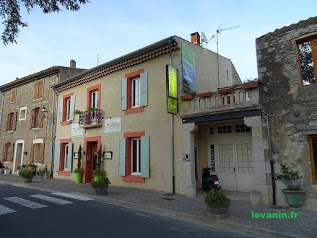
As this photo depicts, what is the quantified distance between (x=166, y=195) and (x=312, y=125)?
212 inches

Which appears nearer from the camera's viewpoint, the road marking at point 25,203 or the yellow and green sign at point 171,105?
the road marking at point 25,203

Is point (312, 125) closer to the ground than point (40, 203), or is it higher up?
higher up

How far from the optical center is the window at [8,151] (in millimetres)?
20812

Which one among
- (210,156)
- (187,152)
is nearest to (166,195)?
(187,152)

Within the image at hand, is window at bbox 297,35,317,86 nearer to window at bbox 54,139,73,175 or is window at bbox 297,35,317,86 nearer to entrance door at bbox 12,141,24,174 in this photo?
window at bbox 54,139,73,175

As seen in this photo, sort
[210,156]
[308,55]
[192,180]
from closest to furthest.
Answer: [308,55], [192,180], [210,156]

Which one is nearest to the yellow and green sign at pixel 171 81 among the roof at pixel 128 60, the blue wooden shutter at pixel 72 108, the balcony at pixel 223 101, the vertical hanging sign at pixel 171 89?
the vertical hanging sign at pixel 171 89

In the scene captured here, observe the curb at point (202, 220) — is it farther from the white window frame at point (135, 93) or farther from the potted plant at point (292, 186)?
the white window frame at point (135, 93)

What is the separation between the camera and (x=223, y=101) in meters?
9.42

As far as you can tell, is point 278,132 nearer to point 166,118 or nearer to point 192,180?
point 192,180

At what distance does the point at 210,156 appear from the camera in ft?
38.0

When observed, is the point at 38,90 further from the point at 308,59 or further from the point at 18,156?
the point at 308,59

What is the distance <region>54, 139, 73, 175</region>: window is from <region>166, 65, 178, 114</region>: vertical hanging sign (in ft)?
25.7

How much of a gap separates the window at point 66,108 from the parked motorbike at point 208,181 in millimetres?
8965
